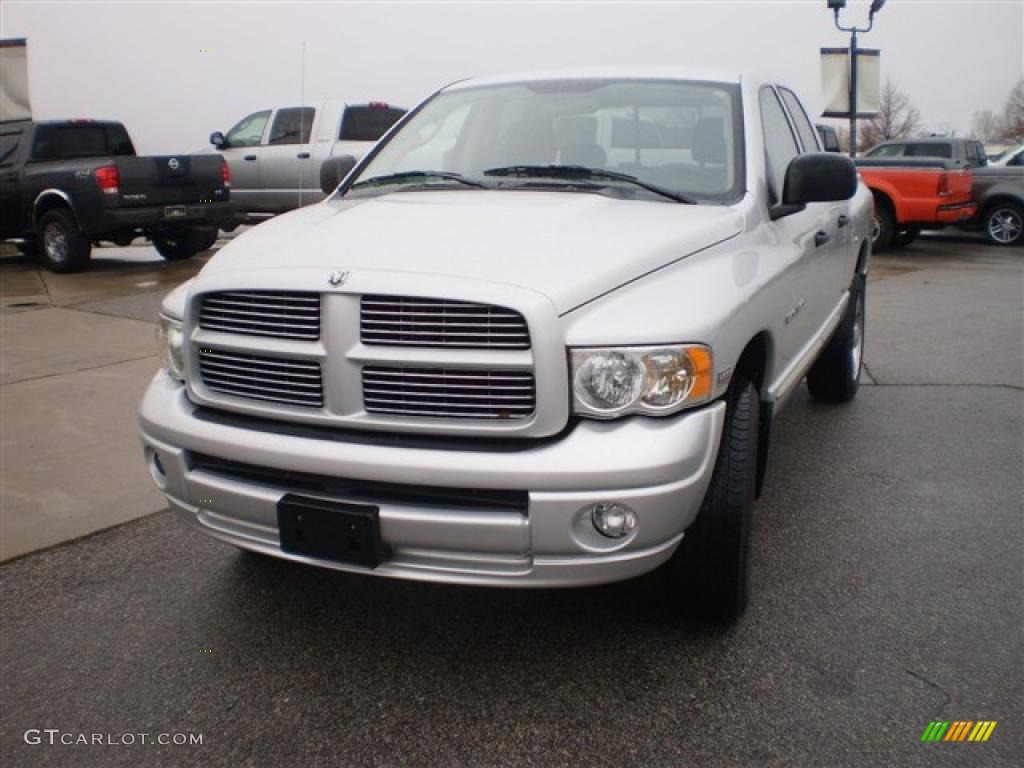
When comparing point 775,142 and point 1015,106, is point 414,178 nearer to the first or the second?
point 775,142

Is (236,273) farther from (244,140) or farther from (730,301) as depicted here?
(244,140)

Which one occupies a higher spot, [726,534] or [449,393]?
[449,393]

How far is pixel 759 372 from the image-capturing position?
3.15 meters

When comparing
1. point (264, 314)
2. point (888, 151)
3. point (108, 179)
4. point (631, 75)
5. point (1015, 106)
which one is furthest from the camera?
point (1015, 106)

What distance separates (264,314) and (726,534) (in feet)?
4.78

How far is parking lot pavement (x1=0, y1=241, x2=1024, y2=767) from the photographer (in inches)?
96.0

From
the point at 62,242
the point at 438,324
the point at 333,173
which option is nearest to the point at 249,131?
the point at 62,242

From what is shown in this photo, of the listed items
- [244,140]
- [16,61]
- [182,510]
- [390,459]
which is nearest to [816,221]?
[390,459]

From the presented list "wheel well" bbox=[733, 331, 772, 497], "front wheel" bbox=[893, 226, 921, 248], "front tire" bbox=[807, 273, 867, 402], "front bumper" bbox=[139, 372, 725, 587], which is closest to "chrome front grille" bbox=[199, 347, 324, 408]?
"front bumper" bbox=[139, 372, 725, 587]

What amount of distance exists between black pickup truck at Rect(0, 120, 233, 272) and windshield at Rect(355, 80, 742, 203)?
8.48 metres

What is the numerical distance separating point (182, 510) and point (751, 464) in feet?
5.63

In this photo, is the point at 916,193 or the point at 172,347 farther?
the point at 916,193

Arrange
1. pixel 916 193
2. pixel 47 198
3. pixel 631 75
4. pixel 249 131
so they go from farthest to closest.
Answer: pixel 249 131, pixel 916 193, pixel 47 198, pixel 631 75

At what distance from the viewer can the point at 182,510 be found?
113 inches
